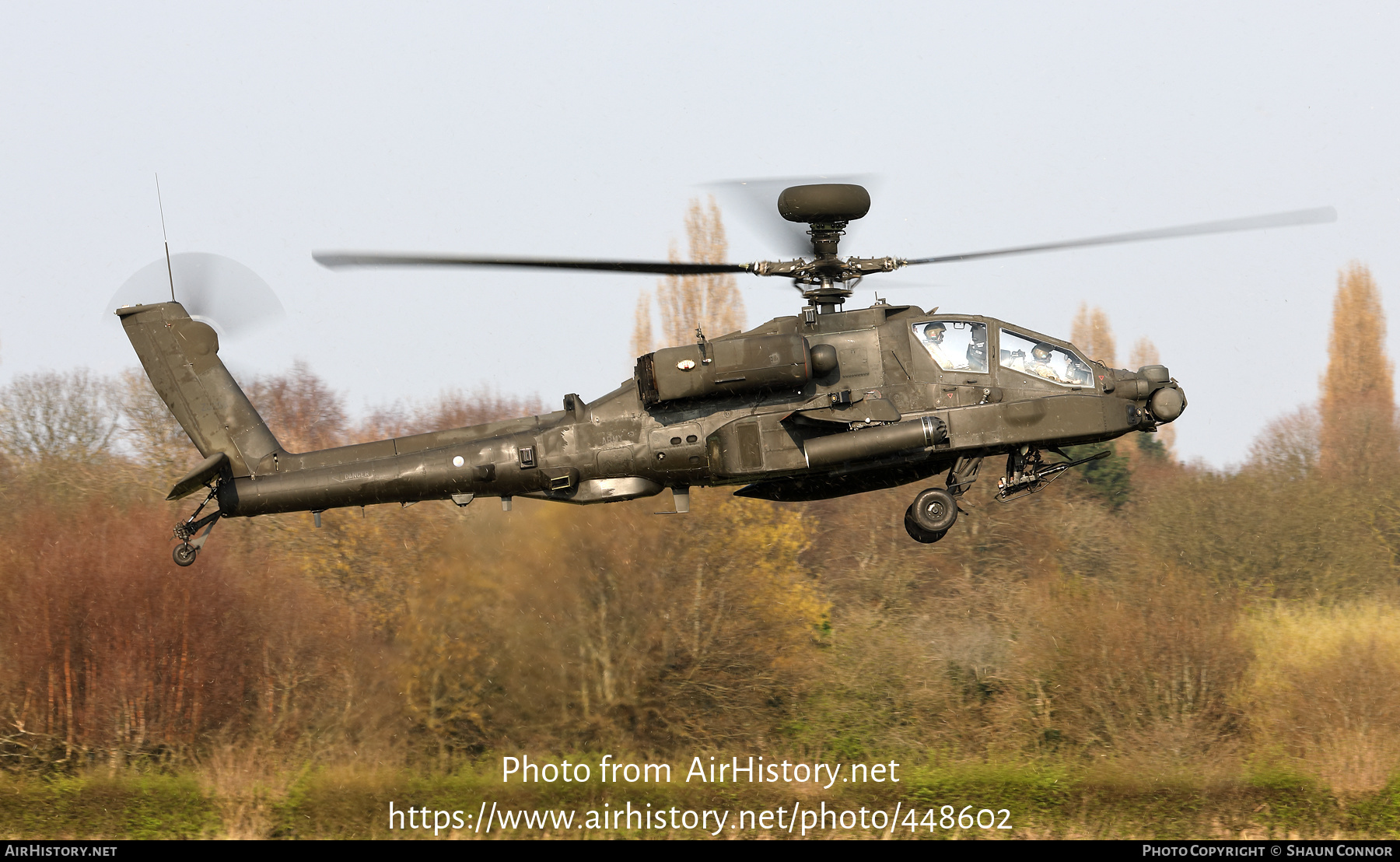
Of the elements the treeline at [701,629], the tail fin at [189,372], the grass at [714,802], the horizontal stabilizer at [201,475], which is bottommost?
the grass at [714,802]

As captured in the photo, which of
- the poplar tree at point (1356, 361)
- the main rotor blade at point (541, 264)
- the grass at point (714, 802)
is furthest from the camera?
the poplar tree at point (1356, 361)

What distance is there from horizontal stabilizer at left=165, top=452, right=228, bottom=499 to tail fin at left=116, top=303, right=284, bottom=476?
0.57 metres

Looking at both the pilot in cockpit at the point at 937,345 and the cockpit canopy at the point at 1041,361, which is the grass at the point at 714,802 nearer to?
the cockpit canopy at the point at 1041,361

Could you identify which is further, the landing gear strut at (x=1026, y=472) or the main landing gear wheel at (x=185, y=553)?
the main landing gear wheel at (x=185, y=553)

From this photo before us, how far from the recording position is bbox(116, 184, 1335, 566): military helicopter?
44.0ft

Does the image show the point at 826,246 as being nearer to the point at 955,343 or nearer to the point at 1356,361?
the point at 955,343

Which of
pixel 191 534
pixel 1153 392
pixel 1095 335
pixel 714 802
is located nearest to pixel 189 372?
pixel 191 534

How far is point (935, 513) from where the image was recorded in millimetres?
14156

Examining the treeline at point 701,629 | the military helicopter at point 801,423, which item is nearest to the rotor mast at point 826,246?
the military helicopter at point 801,423

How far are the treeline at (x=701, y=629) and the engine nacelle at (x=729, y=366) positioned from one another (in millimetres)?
13944

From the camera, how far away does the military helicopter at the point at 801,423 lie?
13414 millimetres

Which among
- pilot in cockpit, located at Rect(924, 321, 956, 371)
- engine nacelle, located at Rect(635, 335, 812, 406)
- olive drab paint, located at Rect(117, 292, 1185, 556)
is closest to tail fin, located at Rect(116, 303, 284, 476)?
olive drab paint, located at Rect(117, 292, 1185, 556)

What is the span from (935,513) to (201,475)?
818 centimetres
